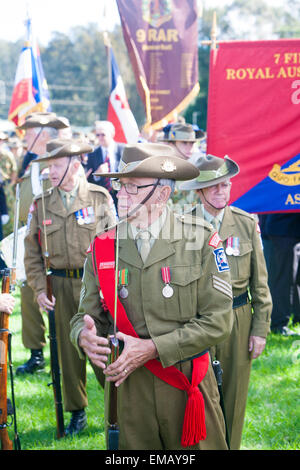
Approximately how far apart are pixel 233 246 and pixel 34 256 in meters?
1.98

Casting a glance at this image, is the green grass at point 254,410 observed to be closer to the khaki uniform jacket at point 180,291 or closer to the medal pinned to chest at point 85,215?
the medal pinned to chest at point 85,215

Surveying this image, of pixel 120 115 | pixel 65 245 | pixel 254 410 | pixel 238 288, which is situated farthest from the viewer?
pixel 120 115

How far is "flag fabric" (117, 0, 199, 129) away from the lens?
23.1 feet

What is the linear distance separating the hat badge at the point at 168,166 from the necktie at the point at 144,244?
0.35 meters

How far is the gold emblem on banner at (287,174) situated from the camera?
5.18 metres

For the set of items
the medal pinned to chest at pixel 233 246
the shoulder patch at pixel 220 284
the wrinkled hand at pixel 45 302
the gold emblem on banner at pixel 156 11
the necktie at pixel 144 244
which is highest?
the gold emblem on banner at pixel 156 11

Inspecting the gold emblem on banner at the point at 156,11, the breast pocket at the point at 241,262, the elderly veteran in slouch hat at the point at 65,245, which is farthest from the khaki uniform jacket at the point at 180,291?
the gold emblem on banner at the point at 156,11

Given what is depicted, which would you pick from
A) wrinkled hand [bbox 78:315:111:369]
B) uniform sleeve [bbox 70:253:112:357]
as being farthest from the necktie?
wrinkled hand [bbox 78:315:111:369]

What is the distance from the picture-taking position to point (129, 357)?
2932 millimetres

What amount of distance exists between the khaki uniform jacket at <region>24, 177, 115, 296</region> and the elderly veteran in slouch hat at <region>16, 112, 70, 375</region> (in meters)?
1.00

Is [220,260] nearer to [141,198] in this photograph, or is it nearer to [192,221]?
[192,221]

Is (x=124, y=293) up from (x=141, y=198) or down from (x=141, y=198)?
down

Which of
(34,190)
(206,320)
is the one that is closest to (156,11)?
(34,190)

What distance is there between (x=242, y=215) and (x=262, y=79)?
1.40 m
